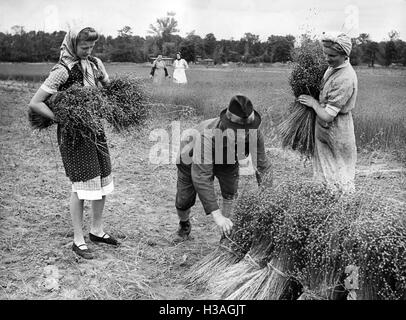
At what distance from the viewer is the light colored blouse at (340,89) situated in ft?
12.5

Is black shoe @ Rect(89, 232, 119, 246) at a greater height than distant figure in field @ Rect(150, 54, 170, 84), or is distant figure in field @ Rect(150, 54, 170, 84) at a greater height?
distant figure in field @ Rect(150, 54, 170, 84)

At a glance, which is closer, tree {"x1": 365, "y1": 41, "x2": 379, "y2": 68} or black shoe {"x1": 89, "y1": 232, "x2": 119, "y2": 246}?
black shoe {"x1": 89, "y1": 232, "x2": 119, "y2": 246}

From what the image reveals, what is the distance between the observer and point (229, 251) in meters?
3.29

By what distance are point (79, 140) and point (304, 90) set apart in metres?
1.99

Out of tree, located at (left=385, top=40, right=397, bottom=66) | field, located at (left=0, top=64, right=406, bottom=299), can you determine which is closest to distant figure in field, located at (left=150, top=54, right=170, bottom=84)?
field, located at (left=0, top=64, right=406, bottom=299)

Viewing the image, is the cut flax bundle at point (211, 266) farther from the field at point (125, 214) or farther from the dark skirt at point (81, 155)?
the dark skirt at point (81, 155)

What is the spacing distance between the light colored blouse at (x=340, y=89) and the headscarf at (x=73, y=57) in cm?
177

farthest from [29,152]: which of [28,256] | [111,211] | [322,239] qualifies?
[322,239]

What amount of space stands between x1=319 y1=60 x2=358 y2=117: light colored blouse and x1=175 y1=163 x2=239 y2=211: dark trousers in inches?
34.2

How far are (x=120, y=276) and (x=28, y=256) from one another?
796mm

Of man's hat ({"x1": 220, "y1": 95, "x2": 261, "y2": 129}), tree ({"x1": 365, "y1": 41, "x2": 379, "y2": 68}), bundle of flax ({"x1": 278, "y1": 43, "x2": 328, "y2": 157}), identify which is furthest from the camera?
tree ({"x1": 365, "y1": 41, "x2": 379, "y2": 68})

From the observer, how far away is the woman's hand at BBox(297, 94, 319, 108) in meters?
4.09

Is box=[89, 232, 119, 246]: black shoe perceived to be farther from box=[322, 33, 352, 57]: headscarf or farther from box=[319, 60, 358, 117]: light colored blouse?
box=[322, 33, 352, 57]: headscarf
